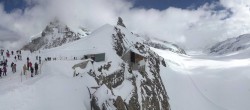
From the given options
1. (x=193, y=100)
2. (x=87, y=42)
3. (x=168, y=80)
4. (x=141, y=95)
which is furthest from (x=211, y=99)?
(x=87, y=42)

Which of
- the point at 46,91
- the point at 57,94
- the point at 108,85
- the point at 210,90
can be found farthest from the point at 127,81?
the point at 210,90

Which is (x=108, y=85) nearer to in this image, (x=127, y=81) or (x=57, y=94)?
(x=127, y=81)

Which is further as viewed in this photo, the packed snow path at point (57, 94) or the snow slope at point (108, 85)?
the snow slope at point (108, 85)

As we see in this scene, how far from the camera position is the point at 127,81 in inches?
2392

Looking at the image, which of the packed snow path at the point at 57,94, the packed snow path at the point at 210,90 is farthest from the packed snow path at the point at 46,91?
the packed snow path at the point at 210,90

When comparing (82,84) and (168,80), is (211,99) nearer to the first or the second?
(168,80)

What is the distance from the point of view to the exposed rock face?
4166cm

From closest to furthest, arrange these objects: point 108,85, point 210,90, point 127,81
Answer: point 108,85 → point 127,81 → point 210,90

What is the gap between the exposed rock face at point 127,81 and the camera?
41659mm

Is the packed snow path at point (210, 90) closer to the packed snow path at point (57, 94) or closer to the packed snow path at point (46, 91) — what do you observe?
the packed snow path at point (57, 94)

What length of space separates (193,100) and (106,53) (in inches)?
1419

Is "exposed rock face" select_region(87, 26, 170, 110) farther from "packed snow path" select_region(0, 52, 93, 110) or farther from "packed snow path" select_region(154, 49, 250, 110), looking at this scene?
"packed snow path" select_region(154, 49, 250, 110)

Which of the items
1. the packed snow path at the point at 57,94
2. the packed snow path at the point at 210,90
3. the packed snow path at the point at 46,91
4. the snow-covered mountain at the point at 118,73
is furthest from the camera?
the packed snow path at the point at 210,90

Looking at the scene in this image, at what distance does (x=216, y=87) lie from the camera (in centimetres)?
10012
